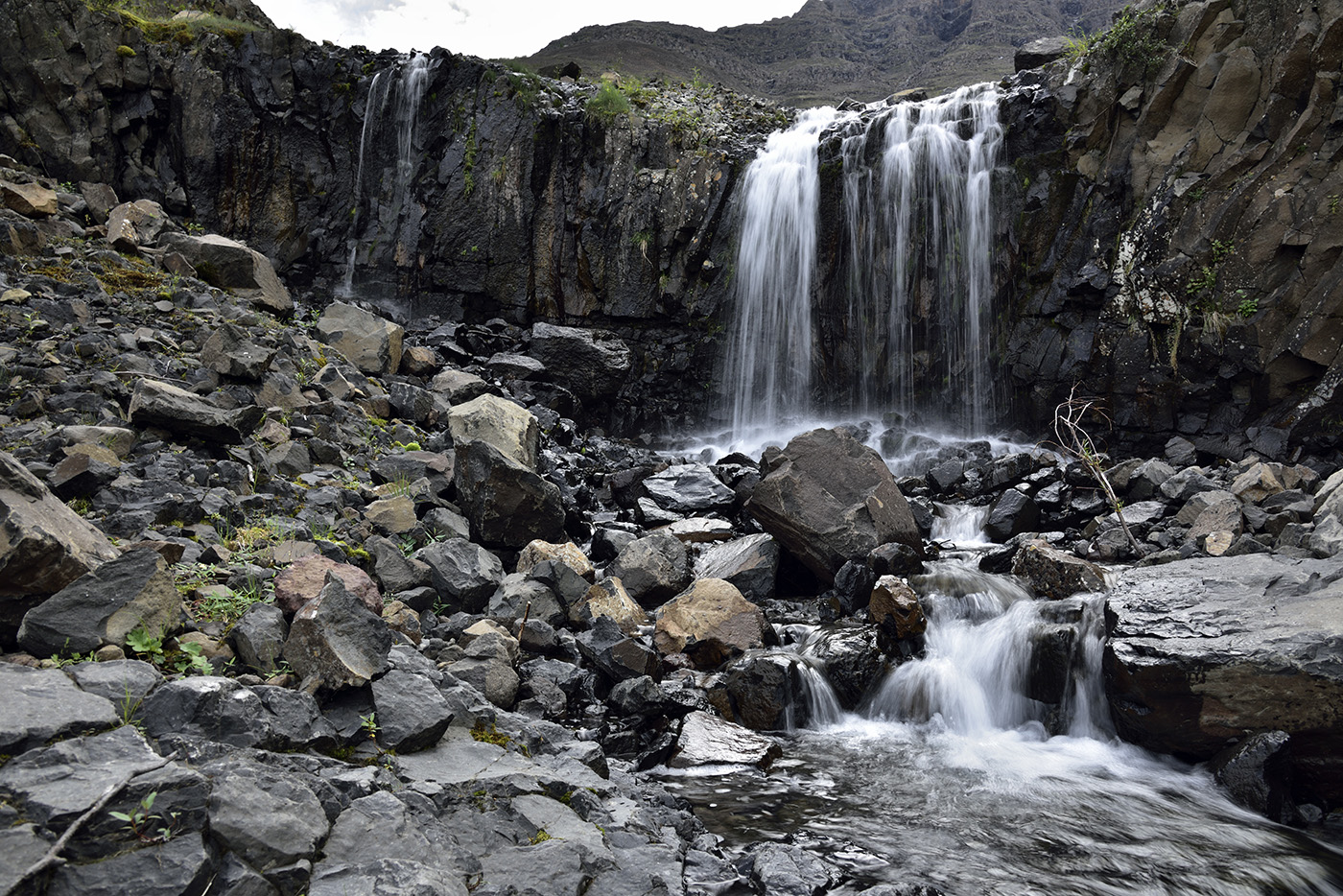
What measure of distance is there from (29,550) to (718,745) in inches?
164

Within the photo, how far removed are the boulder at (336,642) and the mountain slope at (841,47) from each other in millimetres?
45935

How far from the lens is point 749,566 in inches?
311

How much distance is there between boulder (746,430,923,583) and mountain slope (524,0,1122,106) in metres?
40.7

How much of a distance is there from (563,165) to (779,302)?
235 inches

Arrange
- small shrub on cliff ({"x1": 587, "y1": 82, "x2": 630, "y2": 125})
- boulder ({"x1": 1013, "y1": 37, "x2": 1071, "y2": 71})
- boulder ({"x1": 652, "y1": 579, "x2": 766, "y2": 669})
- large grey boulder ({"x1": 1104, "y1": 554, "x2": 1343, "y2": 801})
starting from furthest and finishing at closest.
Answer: small shrub on cliff ({"x1": 587, "y1": 82, "x2": 630, "y2": 125}), boulder ({"x1": 1013, "y1": 37, "x2": 1071, "y2": 71}), boulder ({"x1": 652, "y1": 579, "x2": 766, "y2": 669}), large grey boulder ({"x1": 1104, "y1": 554, "x2": 1343, "y2": 801})

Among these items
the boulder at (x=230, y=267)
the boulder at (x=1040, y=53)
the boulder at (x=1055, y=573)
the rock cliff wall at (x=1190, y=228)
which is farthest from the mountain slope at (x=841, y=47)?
the boulder at (x=1055, y=573)

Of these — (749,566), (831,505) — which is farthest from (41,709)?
(831,505)

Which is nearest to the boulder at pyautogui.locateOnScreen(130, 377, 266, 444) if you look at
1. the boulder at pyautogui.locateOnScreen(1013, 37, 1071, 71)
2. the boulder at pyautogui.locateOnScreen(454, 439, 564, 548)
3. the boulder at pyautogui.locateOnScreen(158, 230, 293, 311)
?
the boulder at pyautogui.locateOnScreen(454, 439, 564, 548)

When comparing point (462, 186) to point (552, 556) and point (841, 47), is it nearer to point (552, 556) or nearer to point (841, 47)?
point (552, 556)

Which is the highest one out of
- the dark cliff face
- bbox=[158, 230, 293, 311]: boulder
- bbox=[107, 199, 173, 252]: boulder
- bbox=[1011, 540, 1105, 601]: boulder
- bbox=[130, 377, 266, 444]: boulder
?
the dark cliff face

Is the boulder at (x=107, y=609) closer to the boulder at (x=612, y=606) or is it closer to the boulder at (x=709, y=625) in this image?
the boulder at (x=612, y=606)

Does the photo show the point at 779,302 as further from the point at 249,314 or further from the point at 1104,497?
the point at 249,314

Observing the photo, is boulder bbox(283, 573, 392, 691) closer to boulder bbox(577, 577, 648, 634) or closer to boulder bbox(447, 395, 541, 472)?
boulder bbox(577, 577, 648, 634)

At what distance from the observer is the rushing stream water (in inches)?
155
